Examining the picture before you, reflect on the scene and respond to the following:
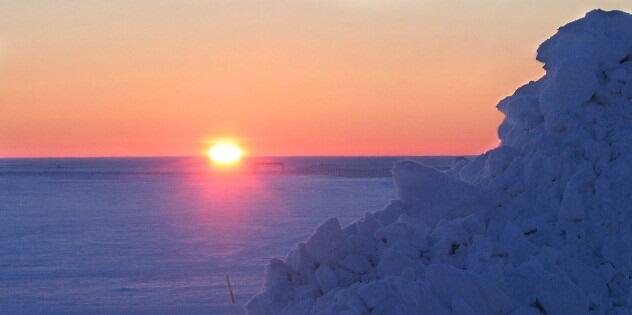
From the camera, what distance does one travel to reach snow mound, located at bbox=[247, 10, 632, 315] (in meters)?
4.13

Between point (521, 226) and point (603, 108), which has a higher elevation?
point (603, 108)

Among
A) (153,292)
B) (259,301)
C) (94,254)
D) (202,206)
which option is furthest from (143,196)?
(259,301)

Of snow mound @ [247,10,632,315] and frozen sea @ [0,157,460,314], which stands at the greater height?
frozen sea @ [0,157,460,314]

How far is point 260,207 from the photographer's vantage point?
797 inches

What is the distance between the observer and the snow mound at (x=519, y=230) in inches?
163

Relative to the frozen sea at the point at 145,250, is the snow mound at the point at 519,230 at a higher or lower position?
lower

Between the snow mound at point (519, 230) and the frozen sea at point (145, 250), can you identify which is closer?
the snow mound at point (519, 230)

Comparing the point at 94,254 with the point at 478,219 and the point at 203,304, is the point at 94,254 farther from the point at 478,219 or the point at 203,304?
the point at 478,219

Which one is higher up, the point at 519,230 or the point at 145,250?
the point at 145,250

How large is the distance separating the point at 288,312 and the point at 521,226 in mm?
1429

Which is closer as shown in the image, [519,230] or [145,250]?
[519,230]

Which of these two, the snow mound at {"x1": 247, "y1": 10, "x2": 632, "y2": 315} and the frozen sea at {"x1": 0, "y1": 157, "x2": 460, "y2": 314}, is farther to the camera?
the frozen sea at {"x1": 0, "y1": 157, "x2": 460, "y2": 314}

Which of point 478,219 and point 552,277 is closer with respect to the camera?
point 552,277

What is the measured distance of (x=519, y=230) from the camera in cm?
452
